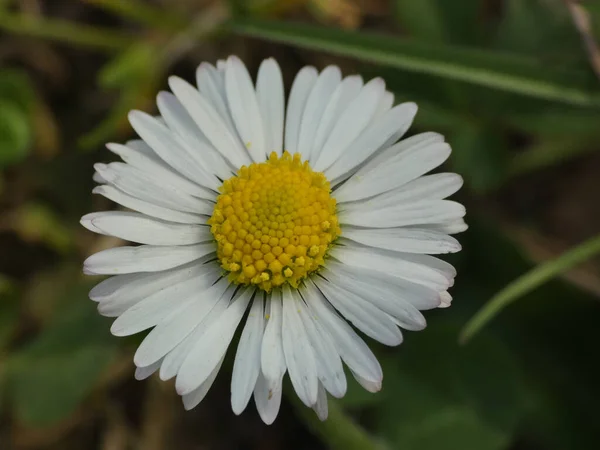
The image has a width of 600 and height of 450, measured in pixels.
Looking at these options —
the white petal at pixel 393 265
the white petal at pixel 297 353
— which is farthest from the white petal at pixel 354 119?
the white petal at pixel 297 353

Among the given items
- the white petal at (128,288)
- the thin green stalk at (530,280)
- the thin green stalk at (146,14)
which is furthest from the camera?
the thin green stalk at (146,14)

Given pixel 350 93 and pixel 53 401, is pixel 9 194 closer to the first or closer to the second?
pixel 53 401

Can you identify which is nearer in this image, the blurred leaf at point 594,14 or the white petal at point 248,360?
the white petal at point 248,360

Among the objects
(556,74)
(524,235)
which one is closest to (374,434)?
(524,235)

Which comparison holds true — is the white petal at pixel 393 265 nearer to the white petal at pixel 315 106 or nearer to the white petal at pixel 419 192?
the white petal at pixel 419 192

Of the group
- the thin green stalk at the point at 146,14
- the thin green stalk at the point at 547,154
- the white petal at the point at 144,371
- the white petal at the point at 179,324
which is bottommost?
the thin green stalk at the point at 547,154

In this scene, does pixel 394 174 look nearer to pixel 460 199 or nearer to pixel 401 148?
pixel 401 148

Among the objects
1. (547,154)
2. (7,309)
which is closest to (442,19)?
(547,154)
